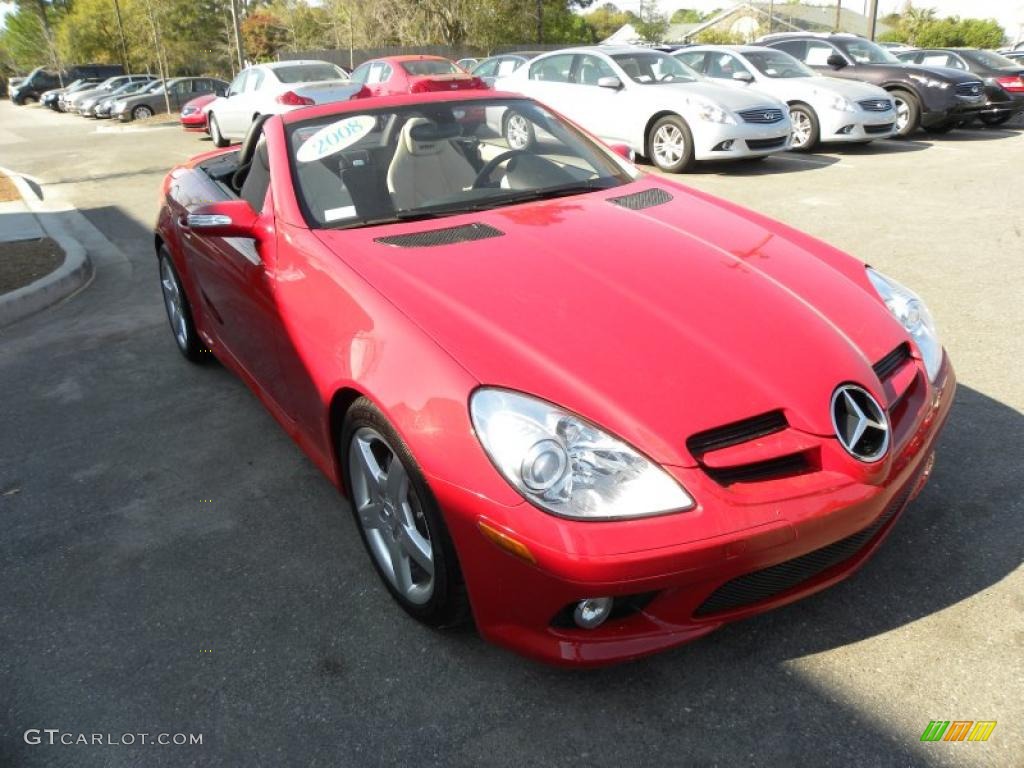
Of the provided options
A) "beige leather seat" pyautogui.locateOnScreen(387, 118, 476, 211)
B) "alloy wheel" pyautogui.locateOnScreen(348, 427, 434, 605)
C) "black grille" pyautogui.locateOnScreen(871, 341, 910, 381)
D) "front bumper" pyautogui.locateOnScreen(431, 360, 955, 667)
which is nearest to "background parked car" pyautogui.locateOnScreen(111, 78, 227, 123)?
"beige leather seat" pyautogui.locateOnScreen(387, 118, 476, 211)

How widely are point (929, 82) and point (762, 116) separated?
4289 millimetres

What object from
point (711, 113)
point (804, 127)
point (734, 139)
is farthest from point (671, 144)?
point (804, 127)

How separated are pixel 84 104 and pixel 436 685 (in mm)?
34215

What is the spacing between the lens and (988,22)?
165 ft

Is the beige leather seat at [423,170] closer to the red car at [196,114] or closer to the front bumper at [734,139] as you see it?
the front bumper at [734,139]

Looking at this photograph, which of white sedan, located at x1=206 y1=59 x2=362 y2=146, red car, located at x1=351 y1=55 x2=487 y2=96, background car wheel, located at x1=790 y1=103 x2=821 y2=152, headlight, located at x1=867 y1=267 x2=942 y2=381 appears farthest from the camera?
white sedan, located at x1=206 y1=59 x2=362 y2=146

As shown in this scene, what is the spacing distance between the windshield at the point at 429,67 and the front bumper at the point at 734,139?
5956 mm

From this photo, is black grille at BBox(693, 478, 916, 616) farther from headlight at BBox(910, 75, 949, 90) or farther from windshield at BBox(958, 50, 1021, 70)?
windshield at BBox(958, 50, 1021, 70)

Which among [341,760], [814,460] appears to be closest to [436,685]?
[341,760]

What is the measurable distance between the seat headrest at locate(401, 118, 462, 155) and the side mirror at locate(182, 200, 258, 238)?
0.72 metres

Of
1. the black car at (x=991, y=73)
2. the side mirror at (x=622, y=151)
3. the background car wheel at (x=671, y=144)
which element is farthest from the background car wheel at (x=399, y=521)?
the black car at (x=991, y=73)

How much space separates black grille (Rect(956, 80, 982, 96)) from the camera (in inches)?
494

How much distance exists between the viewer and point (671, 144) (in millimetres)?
10352

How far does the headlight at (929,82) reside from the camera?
12.4 meters
